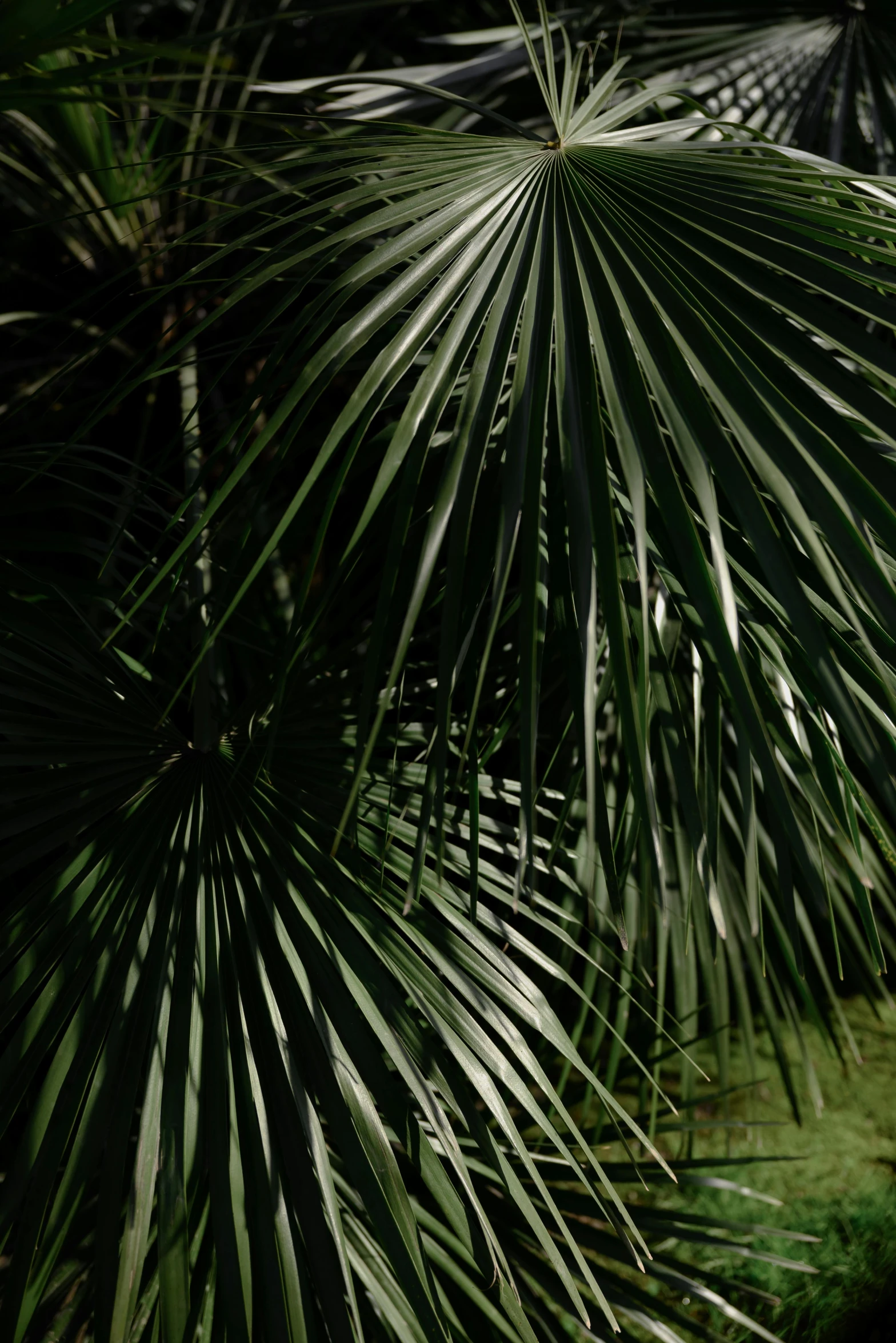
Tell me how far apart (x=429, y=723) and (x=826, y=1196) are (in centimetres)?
149

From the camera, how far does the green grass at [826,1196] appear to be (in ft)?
5.51

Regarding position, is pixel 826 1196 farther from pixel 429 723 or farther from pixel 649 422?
pixel 649 422

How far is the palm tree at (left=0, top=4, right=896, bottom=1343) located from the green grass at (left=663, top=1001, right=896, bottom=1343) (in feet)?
2.12

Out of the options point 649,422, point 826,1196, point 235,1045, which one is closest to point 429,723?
point 235,1045

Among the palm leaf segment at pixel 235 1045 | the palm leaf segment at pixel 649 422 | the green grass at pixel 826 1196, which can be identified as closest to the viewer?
the palm leaf segment at pixel 649 422

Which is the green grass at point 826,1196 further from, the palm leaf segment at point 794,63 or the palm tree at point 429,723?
the palm leaf segment at point 794,63

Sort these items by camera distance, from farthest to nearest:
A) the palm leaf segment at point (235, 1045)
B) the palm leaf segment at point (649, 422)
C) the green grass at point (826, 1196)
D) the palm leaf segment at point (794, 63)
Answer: the palm leaf segment at point (794, 63)
the green grass at point (826, 1196)
the palm leaf segment at point (235, 1045)
the palm leaf segment at point (649, 422)

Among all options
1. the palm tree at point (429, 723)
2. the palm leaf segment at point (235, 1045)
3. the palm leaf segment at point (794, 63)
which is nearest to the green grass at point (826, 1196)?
the palm tree at point (429, 723)

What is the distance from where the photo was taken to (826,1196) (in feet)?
6.42

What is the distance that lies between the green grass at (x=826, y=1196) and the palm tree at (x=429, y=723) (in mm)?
645

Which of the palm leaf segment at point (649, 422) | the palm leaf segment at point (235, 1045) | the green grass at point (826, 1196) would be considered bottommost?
the green grass at point (826, 1196)

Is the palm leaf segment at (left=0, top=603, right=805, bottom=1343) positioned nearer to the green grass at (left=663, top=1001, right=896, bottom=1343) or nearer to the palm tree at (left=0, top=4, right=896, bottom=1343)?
the palm tree at (left=0, top=4, right=896, bottom=1343)

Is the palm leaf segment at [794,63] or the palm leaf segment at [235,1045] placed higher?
the palm leaf segment at [794,63]

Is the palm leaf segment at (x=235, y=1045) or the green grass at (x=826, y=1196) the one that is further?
the green grass at (x=826, y=1196)
